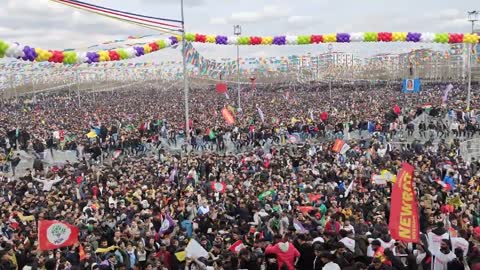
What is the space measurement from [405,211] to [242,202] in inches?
172

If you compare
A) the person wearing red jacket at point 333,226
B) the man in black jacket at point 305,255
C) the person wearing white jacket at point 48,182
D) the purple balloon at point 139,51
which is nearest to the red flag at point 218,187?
the person wearing red jacket at point 333,226

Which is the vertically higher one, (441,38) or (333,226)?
(441,38)

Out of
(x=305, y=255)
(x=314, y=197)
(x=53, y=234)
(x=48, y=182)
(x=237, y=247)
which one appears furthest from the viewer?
(x=48, y=182)

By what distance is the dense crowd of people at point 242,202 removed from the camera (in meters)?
7.36

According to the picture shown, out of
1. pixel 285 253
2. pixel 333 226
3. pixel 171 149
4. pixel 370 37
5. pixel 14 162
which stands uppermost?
pixel 370 37

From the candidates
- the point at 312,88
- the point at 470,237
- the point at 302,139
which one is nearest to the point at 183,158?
the point at 302,139

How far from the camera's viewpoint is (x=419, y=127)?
2319cm

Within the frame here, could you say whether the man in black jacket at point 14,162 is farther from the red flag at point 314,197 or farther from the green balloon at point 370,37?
the green balloon at point 370,37

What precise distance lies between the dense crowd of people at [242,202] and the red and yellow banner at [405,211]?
27cm

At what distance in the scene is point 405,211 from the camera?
7.25 metres

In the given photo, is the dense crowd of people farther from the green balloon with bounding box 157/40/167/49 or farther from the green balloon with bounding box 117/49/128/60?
the green balloon with bounding box 157/40/167/49

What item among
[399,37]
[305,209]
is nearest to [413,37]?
[399,37]

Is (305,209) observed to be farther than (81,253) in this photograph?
Yes

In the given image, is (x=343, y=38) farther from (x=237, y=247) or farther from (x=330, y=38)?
(x=237, y=247)
